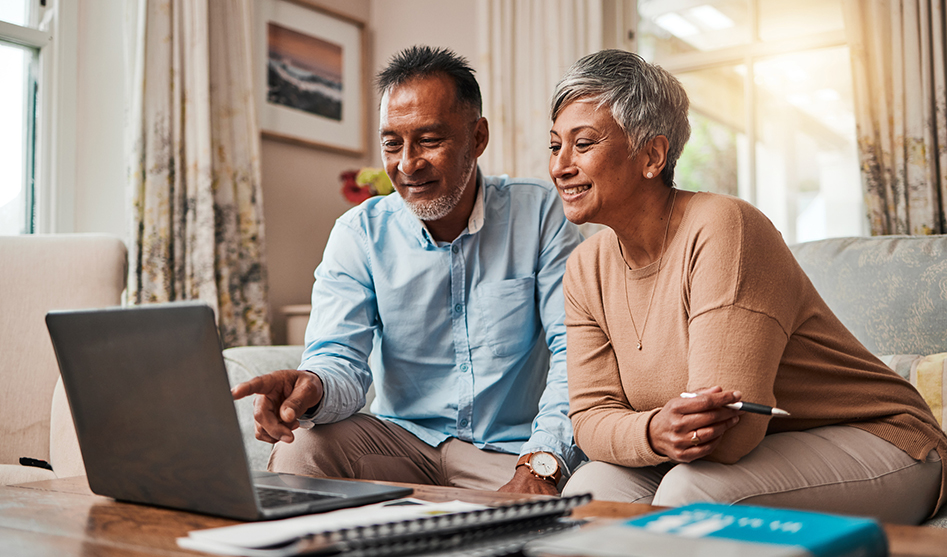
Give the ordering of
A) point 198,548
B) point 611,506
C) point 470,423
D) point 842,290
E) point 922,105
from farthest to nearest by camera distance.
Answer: point 922,105 → point 842,290 → point 470,423 → point 611,506 → point 198,548

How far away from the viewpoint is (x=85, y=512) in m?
0.87

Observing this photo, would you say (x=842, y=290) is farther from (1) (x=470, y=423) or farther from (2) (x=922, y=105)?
(2) (x=922, y=105)

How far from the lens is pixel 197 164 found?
9.10 ft

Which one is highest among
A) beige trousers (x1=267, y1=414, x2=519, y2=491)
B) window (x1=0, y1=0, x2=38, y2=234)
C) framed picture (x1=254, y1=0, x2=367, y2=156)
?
framed picture (x1=254, y1=0, x2=367, y2=156)

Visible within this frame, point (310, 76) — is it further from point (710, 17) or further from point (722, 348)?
point (722, 348)

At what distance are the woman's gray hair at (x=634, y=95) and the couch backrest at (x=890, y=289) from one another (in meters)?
0.72

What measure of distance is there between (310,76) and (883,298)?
2.66 meters

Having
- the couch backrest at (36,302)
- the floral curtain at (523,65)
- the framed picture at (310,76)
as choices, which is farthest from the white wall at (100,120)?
the floral curtain at (523,65)

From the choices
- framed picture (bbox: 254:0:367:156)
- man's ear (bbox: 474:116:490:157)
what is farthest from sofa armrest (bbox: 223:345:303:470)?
framed picture (bbox: 254:0:367:156)

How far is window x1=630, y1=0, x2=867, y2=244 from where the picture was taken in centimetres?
318

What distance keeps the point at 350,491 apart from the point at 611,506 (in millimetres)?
303

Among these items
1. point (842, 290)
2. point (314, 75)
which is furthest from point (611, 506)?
point (314, 75)

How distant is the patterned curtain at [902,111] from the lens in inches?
106

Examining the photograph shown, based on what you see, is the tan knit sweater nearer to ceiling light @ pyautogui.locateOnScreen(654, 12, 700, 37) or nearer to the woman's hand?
the woman's hand
